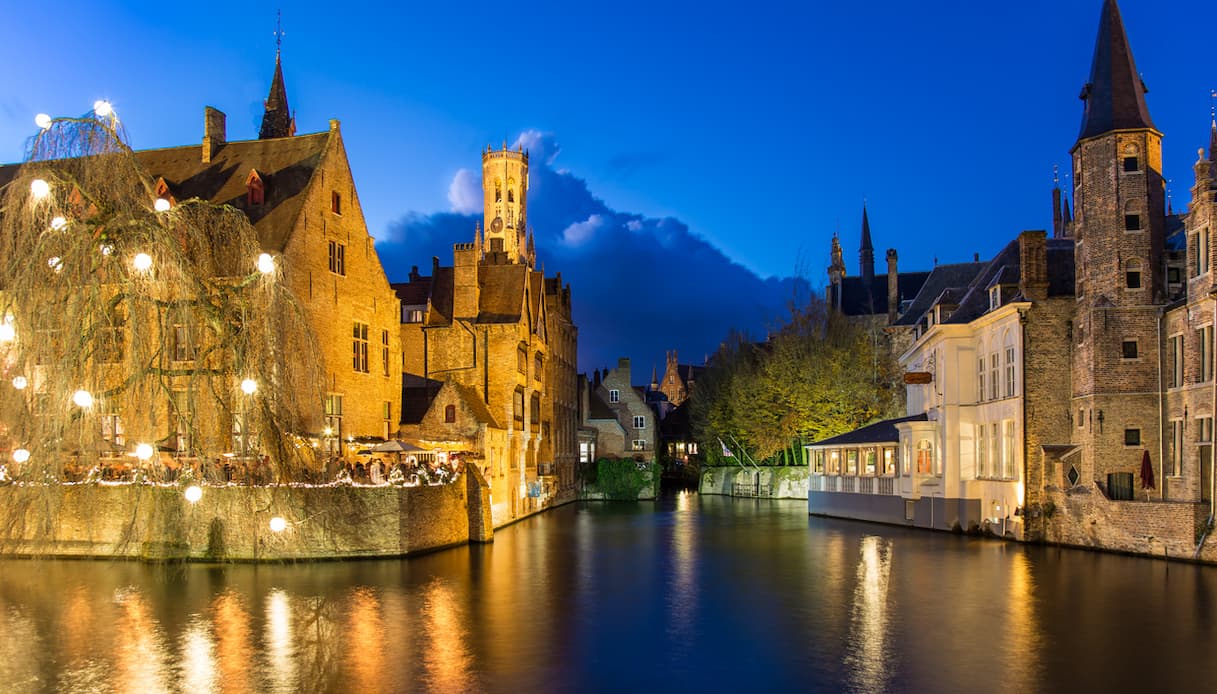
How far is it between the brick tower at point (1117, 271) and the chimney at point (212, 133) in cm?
3314

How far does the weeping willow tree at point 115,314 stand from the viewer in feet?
54.1

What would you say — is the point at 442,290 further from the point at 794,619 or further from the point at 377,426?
the point at 794,619

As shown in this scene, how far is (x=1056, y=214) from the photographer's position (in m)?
81.3

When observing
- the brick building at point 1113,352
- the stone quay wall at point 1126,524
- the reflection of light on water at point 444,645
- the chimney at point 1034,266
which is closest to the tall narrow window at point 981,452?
the brick building at point 1113,352

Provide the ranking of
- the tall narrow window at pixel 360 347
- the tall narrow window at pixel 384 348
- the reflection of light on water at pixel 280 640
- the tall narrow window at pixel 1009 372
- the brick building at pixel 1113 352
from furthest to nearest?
the tall narrow window at pixel 384 348 → the tall narrow window at pixel 360 347 → the tall narrow window at pixel 1009 372 → the brick building at pixel 1113 352 → the reflection of light on water at pixel 280 640

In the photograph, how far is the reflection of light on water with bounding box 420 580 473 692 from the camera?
Answer: 16.6 m

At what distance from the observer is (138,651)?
61.4ft

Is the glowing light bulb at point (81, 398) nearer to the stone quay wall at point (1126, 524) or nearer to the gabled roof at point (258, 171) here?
the gabled roof at point (258, 171)

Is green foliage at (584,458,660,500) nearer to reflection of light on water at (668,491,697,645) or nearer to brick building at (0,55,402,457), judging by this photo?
reflection of light on water at (668,491,697,645)

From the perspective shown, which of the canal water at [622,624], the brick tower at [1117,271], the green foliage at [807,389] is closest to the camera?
the canal water at [622,624]

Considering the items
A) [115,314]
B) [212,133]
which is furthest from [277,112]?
[115,314]

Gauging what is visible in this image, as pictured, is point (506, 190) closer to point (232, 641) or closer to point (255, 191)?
point (255, 191)

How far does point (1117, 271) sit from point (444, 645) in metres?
26.8

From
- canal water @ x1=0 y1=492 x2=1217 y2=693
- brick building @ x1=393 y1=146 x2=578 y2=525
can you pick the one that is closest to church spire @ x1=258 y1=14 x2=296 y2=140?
brick building @ x1=393 y1=146 x2=578 y2=525
